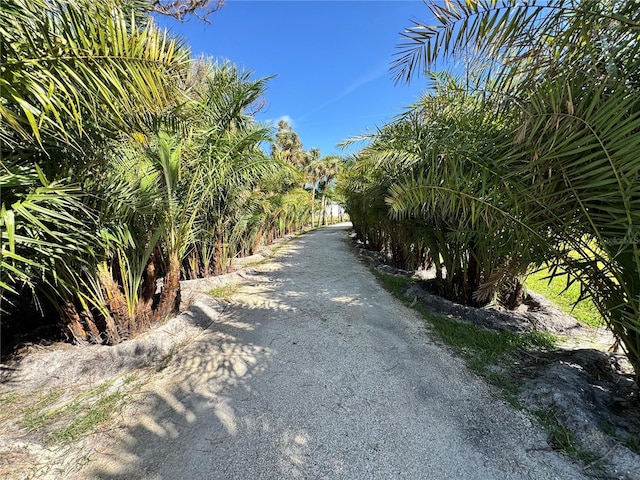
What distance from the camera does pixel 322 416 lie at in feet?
6.68

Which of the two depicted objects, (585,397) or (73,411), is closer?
(585,397)

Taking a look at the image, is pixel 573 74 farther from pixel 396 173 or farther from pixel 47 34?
pixel 47 34

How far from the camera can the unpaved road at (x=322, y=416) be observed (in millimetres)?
1633

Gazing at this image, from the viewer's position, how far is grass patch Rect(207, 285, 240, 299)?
4.85 meters

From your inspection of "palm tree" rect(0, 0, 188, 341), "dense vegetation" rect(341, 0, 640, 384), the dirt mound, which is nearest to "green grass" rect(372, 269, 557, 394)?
the dirt mound

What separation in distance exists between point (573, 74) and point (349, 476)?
9.63ft

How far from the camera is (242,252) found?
862cm

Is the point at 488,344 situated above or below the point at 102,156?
below

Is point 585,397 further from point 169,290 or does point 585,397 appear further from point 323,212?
point 323,212

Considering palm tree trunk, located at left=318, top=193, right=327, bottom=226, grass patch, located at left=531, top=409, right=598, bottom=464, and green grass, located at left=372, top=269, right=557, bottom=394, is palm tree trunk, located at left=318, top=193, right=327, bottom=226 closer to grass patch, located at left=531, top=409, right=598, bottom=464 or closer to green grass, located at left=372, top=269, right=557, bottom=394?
green grass, located at left=372, top=269, right=557, bottom=394

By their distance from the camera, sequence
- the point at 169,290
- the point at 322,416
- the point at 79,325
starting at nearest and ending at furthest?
the point at 322,416
the point at 79,325
the point at 169,290

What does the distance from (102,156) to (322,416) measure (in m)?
3.02

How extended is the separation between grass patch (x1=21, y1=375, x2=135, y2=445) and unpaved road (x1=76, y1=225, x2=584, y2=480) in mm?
229

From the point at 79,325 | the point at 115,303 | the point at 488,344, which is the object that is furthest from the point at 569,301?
the point at 79,325
